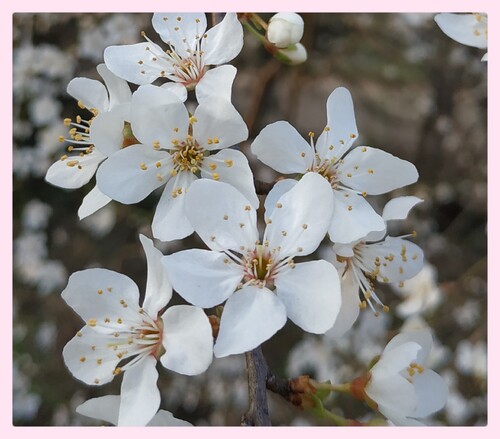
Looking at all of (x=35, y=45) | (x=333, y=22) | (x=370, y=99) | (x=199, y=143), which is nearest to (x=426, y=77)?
(x=370, y=99)

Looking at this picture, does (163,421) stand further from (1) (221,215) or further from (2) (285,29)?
(2) (285,29)

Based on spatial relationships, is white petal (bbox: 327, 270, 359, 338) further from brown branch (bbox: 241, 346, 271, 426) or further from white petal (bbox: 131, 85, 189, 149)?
white petal (bbox: 131, 85, 189, 149)

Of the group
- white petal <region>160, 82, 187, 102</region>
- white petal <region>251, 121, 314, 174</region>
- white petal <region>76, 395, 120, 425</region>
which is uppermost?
white petal <region>160, 82, 187, 102</region>

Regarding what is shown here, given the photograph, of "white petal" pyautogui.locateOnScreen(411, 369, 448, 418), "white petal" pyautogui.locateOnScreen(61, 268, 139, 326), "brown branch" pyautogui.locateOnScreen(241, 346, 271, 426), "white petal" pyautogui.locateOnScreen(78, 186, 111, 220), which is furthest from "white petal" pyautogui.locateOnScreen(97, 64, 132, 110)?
"white petal" pyautogui.locateOnScreen(411, 369, 448, 418)

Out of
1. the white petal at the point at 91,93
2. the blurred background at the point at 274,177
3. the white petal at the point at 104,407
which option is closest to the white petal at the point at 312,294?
the white petal at the point at 104,407

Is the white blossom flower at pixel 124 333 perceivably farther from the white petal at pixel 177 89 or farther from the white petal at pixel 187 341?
the white petal at pixel 177 89

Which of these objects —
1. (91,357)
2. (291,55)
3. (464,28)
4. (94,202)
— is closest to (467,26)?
(464,28)

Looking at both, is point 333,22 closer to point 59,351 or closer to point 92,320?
point 59,351
